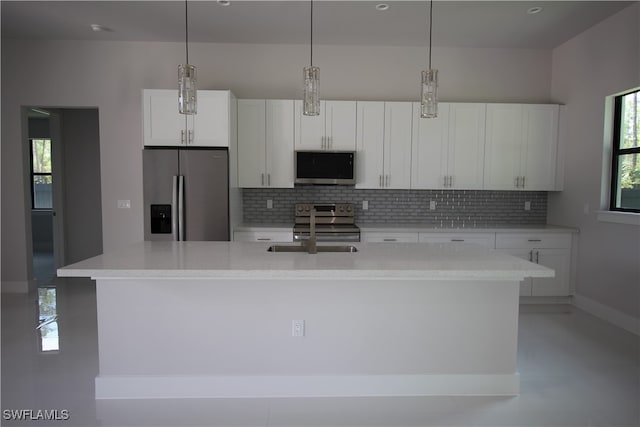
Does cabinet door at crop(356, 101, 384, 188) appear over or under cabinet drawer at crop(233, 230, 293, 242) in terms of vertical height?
over

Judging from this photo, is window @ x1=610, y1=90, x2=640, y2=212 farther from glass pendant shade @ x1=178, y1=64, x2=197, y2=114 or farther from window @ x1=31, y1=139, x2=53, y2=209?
window @ x1=31, y1=139, x2=53, y2=209

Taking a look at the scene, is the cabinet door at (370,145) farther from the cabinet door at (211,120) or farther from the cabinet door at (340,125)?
the cabinet door at (211,120)

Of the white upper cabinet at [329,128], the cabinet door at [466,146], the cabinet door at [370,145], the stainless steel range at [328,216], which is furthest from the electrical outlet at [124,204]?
the cabinet door at [466,146]

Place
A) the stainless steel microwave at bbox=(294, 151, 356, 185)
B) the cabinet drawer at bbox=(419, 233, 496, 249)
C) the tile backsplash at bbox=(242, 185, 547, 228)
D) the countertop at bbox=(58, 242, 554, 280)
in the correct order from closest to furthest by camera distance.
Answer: the countertop at bbox=(58, 242, 554, 280) < the cabinet drawer at bbox=(419, 233, 496, 249) < the stainless steel microwave at bbox=(294, 151, 356, 185) < the tile backsplash at bbox=(242, 185, 547, 228)

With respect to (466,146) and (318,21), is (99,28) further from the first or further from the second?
(466,146)

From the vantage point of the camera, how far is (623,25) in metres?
3.55

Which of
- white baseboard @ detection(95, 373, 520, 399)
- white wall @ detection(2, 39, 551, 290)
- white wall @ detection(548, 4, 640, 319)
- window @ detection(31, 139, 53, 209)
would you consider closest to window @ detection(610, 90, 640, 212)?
white wall @ detection(548, 4, 640, 319)

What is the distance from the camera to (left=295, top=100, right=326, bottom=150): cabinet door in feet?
14.3

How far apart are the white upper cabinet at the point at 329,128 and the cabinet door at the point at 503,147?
1.63 m

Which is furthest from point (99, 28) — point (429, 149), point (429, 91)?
point (429, 149)

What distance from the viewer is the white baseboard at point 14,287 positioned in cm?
462

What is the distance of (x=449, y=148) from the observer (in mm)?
4422

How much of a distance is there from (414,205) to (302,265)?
302 centimetres

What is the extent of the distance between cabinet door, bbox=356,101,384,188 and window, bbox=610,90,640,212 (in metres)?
2.37
